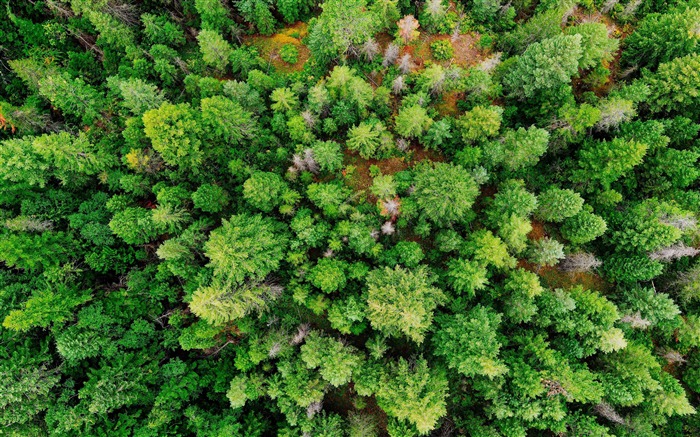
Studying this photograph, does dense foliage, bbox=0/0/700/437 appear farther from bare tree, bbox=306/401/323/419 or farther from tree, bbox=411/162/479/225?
bare tree, bbox=306/401/323/419

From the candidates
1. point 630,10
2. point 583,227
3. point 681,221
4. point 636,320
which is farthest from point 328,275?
point 630,10

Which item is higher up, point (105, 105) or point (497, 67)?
point (497, 67)

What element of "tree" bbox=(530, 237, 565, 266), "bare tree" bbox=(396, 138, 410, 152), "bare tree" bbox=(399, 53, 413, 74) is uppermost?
"bare tree" bbox=(399, 53, 413, 74)

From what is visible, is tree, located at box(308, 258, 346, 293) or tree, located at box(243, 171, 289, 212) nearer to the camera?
tree, located at box(308, 258, 346, 293)

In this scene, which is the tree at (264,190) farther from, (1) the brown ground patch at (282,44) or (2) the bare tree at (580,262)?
(2) the bare tree at (580,262)

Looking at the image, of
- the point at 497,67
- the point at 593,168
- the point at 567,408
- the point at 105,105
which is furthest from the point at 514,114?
the point at 105,105

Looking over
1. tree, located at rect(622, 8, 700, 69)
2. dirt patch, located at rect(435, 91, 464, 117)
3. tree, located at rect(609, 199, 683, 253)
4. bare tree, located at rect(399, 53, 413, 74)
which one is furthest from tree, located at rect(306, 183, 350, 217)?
tree, located at rect(622, 8, 700, 69)

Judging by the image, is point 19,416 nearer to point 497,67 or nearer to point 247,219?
point 247,219

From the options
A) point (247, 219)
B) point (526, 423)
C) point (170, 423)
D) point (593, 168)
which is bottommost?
point (170, 423)
